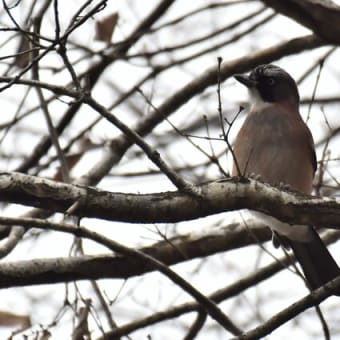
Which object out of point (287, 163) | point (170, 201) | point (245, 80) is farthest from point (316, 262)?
point (170, 201)

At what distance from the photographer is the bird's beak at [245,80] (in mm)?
7288

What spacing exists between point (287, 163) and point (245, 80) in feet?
3.64

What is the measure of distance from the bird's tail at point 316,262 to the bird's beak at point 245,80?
1.57m

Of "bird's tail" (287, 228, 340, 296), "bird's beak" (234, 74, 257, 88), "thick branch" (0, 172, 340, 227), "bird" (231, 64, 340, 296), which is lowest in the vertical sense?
"thick branch" (0, 172, 340, 227)

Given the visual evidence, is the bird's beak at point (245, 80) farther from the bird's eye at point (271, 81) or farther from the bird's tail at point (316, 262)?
the bird's tail at point (316, 262)

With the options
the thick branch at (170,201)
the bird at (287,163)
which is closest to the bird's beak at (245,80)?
the bird at (287,163)

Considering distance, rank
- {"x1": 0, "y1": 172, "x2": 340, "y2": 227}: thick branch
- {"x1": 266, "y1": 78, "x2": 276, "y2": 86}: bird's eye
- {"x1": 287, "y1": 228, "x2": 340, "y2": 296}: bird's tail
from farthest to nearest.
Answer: {"x1": 266, "y1": 78, "x2": 276, "y2": 86}: bird's eye < {"x1": 287, "y1": 228, "x2": 340, "y2": 296}: bird's tail < {"x1": 0, "y1": 172, "x2": 340, "y2": 227}: thick branch

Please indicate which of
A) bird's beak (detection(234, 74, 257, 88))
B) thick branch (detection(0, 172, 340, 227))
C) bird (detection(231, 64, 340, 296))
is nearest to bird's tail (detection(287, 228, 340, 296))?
bird (detection(231, 64, 340, 296))

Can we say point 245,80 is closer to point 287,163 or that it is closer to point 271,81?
point 271,81

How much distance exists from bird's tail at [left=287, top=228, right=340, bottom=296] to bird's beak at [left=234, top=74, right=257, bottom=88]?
1.57m

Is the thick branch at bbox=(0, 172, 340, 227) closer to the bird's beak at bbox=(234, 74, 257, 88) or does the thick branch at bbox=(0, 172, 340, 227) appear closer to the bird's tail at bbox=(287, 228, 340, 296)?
the bird's tail at bbox=(287, 228, 340, 296)

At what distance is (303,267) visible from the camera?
6.53 meters

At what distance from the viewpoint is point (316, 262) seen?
652 cm

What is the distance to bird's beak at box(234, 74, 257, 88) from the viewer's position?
23.9 feet
